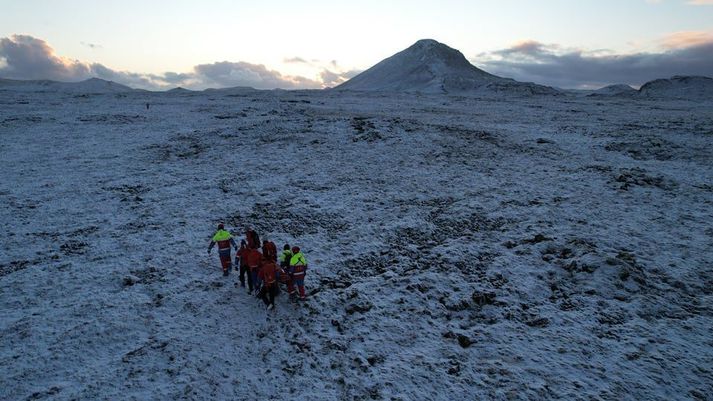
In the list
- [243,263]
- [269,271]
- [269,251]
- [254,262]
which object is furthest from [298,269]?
[243,263]

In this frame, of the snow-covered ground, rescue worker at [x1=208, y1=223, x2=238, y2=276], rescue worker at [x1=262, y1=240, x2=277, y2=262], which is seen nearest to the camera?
the snow-covered ground

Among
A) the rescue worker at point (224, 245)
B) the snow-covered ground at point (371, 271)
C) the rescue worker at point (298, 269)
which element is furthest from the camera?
the rescue worker at point (224, 245)

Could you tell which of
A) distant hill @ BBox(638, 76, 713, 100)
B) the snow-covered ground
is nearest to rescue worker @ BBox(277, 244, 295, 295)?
the snow-covered ground

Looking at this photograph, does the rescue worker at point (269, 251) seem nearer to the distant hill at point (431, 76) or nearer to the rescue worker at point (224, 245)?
the rescue worker at point (224, 245)

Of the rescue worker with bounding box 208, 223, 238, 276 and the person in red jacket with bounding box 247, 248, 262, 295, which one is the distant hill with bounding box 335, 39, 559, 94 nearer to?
the rescue worker with bounding box 208, 223, 238, 276

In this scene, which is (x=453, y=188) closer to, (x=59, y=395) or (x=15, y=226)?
(x=59, y=395)

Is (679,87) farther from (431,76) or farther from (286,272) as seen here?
(286,272)

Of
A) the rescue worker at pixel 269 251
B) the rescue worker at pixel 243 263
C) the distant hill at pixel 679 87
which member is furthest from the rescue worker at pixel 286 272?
the distant hill at pixel 679 87
